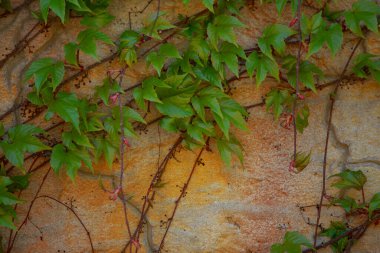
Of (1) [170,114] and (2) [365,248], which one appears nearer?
(1) [170,114]

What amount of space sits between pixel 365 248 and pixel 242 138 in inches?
25.2

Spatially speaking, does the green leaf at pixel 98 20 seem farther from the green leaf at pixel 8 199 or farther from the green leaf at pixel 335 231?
the green leaf at pixel 335 231

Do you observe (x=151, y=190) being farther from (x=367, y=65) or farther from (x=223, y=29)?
(x=367, y=65)

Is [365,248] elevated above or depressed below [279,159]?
below

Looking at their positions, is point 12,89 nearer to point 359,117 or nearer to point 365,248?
point 359,117

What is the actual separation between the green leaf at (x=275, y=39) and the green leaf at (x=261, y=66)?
0.12 ft

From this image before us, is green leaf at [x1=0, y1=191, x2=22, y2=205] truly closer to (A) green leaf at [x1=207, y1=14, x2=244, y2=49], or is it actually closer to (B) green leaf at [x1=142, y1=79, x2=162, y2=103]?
(B) green leaf at [x1=142, y1=79, x2=162, y2=103]

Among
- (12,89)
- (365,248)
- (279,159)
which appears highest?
(12,89)

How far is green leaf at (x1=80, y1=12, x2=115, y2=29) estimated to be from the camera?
6.72 feet

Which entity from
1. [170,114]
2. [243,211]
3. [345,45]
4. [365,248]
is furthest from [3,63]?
[365,248]

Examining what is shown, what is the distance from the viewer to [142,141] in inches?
85.5

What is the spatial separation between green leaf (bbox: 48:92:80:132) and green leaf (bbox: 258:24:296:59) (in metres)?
0.70

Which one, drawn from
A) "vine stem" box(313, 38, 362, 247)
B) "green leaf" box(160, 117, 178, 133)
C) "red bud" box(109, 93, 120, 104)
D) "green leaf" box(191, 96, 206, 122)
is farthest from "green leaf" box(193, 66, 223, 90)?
"vine stem" box(313, 38, 362, 247)

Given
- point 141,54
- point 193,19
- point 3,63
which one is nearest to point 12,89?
point 3,63
